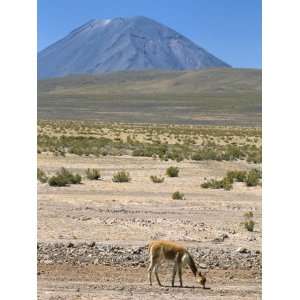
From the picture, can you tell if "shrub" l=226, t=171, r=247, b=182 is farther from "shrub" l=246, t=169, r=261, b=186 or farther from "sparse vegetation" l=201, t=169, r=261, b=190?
"shrub" l=246, t=169, r=261, b=186

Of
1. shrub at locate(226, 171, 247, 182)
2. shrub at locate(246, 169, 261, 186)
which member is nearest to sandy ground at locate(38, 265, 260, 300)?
shrub at locate(246, 169, 261, 186)

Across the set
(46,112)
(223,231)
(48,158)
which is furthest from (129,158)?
(46,112)

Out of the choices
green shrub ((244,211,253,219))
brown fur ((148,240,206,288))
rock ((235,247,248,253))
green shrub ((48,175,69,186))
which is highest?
green shrub ((48,175,69,186))

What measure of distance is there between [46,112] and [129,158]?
231 feet

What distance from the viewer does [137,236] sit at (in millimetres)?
11352

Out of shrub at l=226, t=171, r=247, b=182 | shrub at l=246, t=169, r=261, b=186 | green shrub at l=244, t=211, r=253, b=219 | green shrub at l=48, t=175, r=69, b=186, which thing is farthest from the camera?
shrub at l=226, t=171, r=247, b=182

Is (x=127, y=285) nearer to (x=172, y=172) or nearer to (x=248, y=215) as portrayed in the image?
(x=248, y=215)

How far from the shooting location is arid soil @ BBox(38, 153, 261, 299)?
732cm

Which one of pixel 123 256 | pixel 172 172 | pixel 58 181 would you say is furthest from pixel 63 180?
pixel 123 256

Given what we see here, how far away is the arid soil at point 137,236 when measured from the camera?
288 inches

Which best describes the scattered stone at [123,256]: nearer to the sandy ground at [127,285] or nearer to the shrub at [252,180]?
the sandy ground at [127,285]

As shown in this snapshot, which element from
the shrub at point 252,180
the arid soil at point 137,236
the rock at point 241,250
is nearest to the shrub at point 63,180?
the arid soil at point 137,236

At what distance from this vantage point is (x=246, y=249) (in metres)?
9.92
